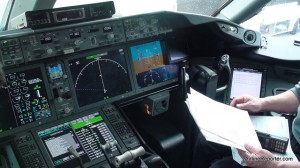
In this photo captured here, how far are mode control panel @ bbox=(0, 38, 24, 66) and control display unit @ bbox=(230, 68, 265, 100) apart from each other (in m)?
1.42

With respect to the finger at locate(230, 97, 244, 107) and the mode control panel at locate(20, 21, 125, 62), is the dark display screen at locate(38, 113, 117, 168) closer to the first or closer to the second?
the mode control panel at locate(20, 21, 125, 62)

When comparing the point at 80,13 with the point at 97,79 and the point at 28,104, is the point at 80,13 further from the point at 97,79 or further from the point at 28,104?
the point at 28,104

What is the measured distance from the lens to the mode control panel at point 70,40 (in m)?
1.41

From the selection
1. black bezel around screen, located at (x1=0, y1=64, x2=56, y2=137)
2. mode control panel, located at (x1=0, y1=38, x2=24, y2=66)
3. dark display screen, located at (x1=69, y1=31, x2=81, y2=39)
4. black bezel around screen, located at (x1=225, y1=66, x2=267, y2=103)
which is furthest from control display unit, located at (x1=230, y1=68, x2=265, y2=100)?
mode control panel, located at (x1=0, y1=38, x2=24, y2=66)

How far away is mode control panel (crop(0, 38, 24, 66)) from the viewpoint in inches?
52.9

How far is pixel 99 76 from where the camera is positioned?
166cm

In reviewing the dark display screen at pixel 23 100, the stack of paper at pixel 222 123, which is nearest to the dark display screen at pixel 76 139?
the dark display screen at pixel 23 100

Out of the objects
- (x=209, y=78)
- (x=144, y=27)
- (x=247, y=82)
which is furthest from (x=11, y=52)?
(x=247, y=82)

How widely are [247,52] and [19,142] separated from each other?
5.13 ft

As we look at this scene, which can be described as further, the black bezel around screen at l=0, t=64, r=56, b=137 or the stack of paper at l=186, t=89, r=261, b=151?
the black bezel around screen at l=0, t=64, r=56, b=137

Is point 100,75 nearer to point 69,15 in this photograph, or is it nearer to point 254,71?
point 69,15

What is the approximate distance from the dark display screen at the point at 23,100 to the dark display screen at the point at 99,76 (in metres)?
0.18

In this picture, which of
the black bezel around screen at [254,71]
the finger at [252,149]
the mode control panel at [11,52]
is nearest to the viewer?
the finger at [252,149]

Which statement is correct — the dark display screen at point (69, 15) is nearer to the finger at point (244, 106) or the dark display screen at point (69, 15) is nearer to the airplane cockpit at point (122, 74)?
the airplane cockpit at point (122, 74)
